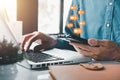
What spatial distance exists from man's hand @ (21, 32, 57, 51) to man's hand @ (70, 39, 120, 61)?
0.70ft

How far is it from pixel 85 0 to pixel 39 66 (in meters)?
0.75

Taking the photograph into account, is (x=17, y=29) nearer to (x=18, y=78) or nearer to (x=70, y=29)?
(x=70, y=29)

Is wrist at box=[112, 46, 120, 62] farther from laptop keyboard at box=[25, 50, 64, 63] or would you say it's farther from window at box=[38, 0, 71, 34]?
window at box=[38, 0, 71, 34]

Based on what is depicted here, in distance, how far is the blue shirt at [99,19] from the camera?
52.6 inches

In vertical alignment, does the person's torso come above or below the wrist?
above

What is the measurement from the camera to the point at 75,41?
3.65 feet

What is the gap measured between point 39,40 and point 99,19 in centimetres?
41

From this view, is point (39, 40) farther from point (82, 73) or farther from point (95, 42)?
point (82, 73)

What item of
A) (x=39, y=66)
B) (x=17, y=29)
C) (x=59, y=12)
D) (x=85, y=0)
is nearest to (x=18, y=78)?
(x=39, y=66)

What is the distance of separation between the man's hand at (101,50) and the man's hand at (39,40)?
0.21 metres

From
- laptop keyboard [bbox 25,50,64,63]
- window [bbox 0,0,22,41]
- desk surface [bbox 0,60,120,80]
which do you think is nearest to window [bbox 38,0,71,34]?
window [bbox 0,0,22,41]

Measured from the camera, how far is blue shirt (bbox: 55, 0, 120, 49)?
133 cm

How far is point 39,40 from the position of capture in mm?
1294

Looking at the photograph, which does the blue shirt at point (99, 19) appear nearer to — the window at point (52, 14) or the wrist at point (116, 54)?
the wrist at point (116, 54)
